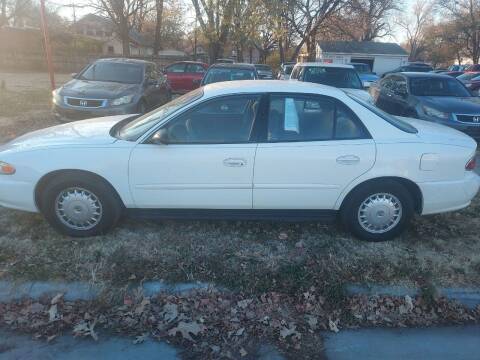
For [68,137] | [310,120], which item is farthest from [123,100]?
[310,120]

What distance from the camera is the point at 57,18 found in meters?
40.8

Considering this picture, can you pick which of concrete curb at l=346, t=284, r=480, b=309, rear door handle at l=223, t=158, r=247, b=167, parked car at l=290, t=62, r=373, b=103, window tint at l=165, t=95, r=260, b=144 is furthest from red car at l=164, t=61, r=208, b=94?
concrete curb at l=346, t=284, r=480, b=309

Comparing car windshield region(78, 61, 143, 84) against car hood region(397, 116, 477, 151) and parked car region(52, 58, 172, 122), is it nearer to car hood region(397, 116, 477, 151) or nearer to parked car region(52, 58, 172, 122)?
parked car region(52, 58, 172, 122)

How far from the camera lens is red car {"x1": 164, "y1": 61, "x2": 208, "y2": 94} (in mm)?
17500

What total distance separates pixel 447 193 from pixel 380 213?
2.31ft

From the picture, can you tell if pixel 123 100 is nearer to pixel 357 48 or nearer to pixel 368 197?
pixel 368 197

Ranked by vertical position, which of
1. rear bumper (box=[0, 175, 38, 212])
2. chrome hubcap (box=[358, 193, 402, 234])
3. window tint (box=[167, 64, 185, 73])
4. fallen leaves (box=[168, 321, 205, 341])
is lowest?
fallen leaves (box=[168, 321, 205, 341])

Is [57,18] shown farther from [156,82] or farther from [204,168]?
[204,168]

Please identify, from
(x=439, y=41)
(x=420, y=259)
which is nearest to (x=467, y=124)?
(x=420, y=259)

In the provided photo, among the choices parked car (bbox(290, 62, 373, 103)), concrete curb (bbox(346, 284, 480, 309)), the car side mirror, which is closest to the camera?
concrete curb (bbox(346, 284, 480, 309))

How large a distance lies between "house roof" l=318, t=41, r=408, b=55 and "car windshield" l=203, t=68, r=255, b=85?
35.6 meters

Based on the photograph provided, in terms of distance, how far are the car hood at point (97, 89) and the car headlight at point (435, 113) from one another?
6.56 metres

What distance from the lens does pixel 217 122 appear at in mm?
4031

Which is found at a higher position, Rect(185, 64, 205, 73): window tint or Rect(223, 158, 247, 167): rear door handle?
Rect(185, 64, 205, 73): window tint
